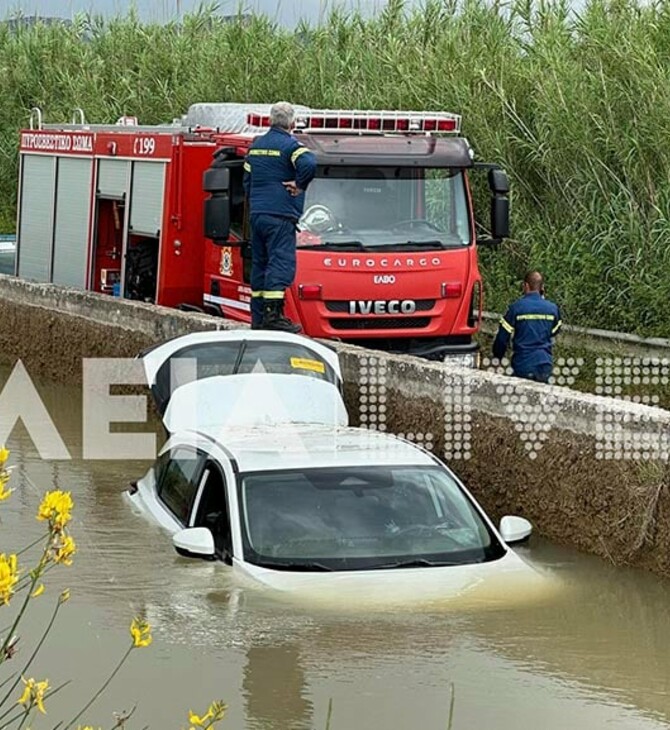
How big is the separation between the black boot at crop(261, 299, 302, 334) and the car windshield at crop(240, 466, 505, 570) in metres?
4.35

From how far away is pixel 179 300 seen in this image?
1578 centimetres

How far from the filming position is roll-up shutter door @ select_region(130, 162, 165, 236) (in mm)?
15773

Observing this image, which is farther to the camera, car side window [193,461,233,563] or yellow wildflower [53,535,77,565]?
car side window [193,461,233,563]

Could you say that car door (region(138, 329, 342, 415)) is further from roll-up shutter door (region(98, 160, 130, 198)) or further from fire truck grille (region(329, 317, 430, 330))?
roll-up shutter door (region(98, 160, 130, 198))

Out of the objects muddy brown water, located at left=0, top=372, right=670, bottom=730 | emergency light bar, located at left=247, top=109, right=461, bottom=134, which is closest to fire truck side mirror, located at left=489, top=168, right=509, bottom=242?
emergency light bar, located at left=247, top=109, right=461, bottom=134

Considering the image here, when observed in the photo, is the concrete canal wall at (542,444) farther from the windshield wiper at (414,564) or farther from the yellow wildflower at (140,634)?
the yellow wildflower at (140,634)

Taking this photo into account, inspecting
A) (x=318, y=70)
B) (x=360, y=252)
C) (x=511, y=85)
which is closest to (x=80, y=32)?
(x=318, y=70)

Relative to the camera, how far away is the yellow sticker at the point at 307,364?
1184 cm

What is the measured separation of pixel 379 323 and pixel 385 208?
0.96 metres

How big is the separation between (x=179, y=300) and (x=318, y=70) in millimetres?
7010

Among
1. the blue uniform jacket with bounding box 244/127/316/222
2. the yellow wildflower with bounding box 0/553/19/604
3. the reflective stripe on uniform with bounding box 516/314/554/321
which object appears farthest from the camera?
the blue uniform jacket with bounding box 244/127/316/222

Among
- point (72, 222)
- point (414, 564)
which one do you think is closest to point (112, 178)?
point (72, 222)

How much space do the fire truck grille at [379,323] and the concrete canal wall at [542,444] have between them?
3.07 ft

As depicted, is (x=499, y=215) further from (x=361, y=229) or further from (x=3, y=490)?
(x=3, y=490)
